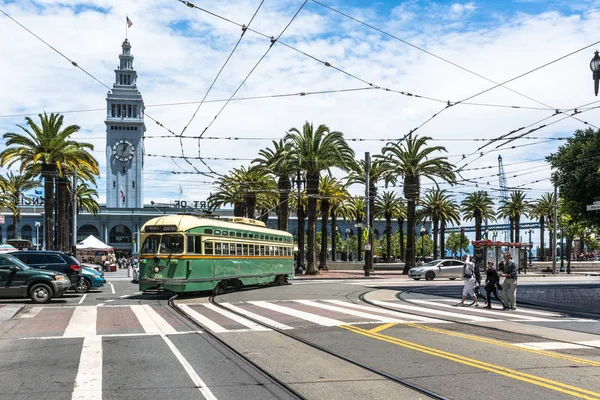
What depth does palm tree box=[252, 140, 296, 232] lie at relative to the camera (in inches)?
1879

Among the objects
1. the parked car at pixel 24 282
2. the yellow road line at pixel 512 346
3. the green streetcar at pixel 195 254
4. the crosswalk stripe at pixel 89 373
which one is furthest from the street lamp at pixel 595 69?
the parked car at pixel 24 282

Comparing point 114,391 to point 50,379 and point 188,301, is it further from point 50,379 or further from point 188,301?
point 188,301

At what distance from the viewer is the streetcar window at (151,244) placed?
2341 cm

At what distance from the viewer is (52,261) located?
997 inches

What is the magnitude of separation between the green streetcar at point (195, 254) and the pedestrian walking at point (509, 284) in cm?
1096

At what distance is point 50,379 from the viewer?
9000mm

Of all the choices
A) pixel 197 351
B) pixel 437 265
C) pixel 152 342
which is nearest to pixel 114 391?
pixel 197 351

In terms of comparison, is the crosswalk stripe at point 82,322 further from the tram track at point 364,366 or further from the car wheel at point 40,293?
the tram track at point 364,366

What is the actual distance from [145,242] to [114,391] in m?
15.9

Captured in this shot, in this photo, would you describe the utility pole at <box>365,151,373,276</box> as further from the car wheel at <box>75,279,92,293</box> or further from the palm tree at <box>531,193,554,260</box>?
the palm tree at <box>531,193,554,260</box>

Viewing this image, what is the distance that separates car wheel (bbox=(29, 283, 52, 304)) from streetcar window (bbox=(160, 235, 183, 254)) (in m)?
4.09

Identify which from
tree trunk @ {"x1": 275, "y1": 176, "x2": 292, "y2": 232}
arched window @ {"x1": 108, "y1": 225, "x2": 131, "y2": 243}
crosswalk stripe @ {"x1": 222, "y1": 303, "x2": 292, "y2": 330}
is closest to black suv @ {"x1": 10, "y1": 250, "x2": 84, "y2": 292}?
crosswalk stripe @ {"x1": 222, "y1": 303, "x2": 292, "y2": 330}

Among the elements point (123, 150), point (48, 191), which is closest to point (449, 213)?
point (48, 191)

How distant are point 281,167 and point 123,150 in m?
90.6
